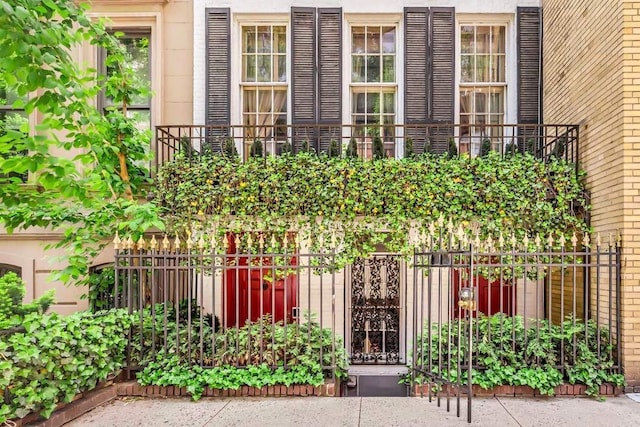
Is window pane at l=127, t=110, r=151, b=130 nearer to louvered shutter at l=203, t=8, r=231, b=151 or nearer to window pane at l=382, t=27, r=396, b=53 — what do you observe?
louvered shutter at l=203, t=8, r=231, b=151

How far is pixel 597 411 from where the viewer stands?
18.5ft

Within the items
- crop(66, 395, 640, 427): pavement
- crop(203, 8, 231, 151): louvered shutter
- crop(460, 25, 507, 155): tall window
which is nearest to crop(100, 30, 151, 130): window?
crop(203, 8, 231, 151): louvered shutter

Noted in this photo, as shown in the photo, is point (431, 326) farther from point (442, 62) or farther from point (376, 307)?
point (442, 62)

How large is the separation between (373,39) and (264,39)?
2.13 meters

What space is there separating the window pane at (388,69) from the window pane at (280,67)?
75.9 inches

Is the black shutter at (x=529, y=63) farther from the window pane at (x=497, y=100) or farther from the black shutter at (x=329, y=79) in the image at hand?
the black shutter at (x=329, y=79)

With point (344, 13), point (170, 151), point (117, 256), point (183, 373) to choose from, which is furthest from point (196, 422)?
point (344, 13)

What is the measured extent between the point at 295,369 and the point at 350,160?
339 cm

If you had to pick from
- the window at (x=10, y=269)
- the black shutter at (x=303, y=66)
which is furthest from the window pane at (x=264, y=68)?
the window at (x=10, y=269)

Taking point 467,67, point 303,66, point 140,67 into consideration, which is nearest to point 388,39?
point 467,67

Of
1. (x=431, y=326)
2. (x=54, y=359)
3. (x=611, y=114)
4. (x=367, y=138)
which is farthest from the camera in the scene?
(x=367, y=138)

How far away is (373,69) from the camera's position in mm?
9312

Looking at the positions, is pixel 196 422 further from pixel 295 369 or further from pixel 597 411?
pixel 597 411

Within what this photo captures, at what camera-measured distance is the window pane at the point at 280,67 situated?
9305mm
